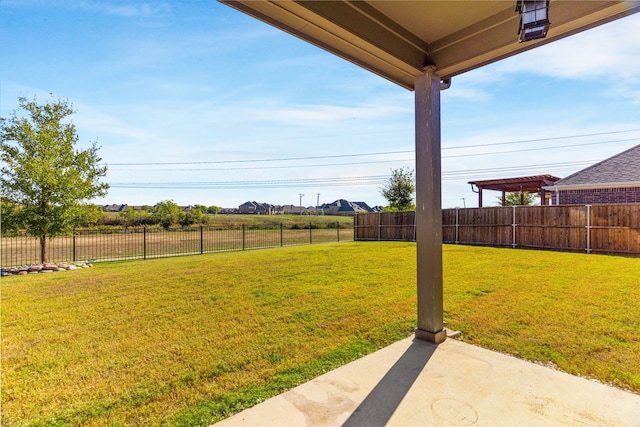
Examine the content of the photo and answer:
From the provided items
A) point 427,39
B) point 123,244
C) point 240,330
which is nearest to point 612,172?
point 427,39

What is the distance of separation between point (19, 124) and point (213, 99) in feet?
17.4

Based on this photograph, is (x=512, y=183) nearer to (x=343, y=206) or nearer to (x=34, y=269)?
(x=34, y=269)

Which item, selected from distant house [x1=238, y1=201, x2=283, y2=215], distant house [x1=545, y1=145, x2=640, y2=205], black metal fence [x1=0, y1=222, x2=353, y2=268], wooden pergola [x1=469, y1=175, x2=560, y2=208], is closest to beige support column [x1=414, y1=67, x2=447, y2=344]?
black metal fence [x1=0, y1=222, x2=353, y2=268]

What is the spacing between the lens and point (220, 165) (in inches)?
1858

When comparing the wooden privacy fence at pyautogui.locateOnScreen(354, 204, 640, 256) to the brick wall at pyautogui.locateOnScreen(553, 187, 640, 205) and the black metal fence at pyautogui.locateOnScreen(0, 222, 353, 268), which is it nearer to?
the brick wall at pyautogui.locateOnScreen(553, 187, 640, 205)

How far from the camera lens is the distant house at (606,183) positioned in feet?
35.5

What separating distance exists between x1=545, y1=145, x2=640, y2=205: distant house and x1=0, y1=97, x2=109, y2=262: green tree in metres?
17.3

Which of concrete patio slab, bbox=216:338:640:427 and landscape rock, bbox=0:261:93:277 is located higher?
concrete patio slab, bbox=216:338:640:427

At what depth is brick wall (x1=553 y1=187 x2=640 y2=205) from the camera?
10748 millimetres

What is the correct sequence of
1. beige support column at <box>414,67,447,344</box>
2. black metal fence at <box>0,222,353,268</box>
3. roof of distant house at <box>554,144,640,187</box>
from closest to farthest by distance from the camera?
beige support column at <box>414,67,447,344</box> → black metal fence at <box>0,222,353,268</box> → roof of distant house at <box>554,144,640,187</box>

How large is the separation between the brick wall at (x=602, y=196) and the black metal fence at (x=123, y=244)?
38.2ft

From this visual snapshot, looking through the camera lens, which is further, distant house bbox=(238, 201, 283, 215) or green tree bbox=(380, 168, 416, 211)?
distant house bbox=(238, 201, 283, 215)

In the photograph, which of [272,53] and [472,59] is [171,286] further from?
[472,59]

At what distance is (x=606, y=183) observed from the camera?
11.2 m
